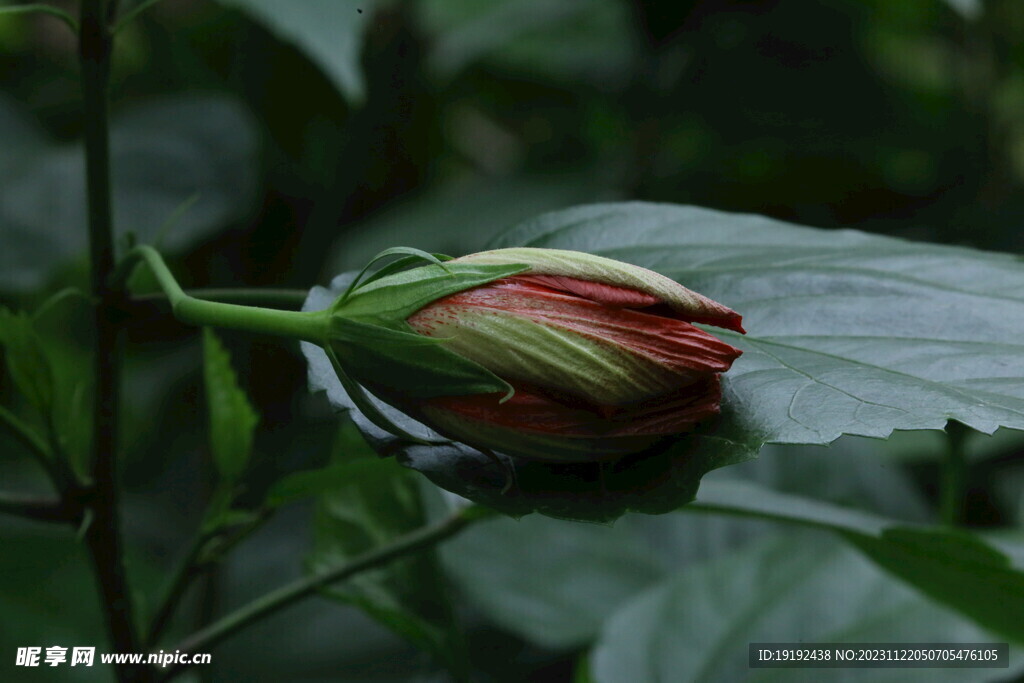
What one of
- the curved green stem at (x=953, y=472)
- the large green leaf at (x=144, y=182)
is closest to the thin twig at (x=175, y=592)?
the large green leaf at (x=144, y=182)

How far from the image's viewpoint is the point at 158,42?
1.71 meters

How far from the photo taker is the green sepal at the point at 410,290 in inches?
18.7

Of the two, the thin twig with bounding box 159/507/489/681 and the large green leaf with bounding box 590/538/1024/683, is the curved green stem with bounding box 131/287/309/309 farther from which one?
the large green leaf with bounding box 590/538/1024/683

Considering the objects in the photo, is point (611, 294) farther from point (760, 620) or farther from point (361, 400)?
point (760, 620)

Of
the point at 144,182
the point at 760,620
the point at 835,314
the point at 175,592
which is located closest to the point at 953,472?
the point at 760,620

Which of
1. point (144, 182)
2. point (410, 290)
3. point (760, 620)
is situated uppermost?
point (144, 182)

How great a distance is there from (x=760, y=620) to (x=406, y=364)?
2.45 feet

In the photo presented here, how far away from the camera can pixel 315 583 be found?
761mm

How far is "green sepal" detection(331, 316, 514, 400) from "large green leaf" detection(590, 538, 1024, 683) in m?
0.61

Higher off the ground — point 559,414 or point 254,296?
point 254,296

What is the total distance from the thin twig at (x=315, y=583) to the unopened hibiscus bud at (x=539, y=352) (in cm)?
27

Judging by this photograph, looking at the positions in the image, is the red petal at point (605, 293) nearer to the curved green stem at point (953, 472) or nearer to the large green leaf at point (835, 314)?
the large green leaf at point (835, 314)

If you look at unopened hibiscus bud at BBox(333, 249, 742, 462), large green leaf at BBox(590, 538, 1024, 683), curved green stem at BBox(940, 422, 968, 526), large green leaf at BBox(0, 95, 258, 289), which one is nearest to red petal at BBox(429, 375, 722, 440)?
unopened hibiscus bud at BBox(333, 249, 742, 462)

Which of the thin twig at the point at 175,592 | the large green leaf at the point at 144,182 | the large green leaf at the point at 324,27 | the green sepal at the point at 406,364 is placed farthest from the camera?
the large green leaf at the point at 144,182
